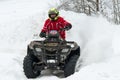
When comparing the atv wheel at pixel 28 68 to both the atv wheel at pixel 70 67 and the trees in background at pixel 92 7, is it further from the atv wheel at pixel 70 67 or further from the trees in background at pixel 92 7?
the trees in background at pixel 92 7

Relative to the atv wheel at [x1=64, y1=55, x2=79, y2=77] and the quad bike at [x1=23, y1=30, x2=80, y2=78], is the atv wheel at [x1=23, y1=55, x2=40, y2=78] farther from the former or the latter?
the atv wheel at [x1=64, y1=55, x2=79, y2=77]

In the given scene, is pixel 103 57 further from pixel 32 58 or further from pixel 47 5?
pixel 47 5

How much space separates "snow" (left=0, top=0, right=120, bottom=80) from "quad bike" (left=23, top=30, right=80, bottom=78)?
29 cm

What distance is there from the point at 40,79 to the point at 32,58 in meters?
0.73

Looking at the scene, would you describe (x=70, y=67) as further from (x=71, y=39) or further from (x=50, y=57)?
(x=71, y=39)

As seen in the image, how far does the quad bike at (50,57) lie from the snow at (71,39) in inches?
11.5

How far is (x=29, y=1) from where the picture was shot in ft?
76.1

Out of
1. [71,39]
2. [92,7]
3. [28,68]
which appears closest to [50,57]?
[28,68]

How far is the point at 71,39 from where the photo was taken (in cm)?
1639

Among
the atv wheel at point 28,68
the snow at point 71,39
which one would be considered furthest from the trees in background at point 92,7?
the atv wheel at point 28,68

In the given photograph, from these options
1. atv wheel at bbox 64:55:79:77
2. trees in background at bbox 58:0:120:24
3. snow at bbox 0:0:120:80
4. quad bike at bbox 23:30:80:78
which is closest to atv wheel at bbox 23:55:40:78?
quad bike at bbox 23:30:80:78

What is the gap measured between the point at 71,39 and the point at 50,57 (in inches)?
164

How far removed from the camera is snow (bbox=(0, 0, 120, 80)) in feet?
36.4

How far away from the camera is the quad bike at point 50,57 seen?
12.1 metres
